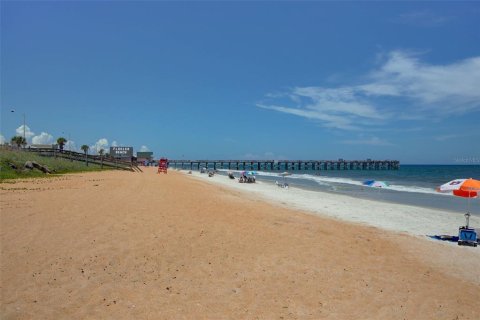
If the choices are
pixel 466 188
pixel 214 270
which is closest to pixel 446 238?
pixel 466 188

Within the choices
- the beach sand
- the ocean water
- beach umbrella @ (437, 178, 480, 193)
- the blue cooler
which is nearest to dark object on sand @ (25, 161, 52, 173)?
the beach sand

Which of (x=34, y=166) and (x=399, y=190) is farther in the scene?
(x=399, y=190)

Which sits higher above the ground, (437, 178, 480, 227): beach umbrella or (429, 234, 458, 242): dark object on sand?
(437, 178, 480, 227): beach umbrella

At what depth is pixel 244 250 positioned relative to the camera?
26.7 ft

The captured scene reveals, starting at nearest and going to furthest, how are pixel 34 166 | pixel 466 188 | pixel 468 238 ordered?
pixel 468 238
pixel 466 188
pixel 34 166

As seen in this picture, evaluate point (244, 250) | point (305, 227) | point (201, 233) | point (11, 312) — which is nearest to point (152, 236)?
point (201, 233)

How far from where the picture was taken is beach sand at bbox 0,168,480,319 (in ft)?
16.9

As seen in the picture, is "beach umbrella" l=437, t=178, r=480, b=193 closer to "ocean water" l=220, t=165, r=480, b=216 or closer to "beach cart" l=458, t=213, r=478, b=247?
"ocean water" l=220, t=165, r=480, b=216

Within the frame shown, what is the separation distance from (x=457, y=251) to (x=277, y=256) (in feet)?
17.9

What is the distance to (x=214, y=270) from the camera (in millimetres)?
6730

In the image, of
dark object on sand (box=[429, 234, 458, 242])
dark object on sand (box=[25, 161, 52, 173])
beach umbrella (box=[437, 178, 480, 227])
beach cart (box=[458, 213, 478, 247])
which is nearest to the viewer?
beach cart (box=[458, 213, 478, 247])

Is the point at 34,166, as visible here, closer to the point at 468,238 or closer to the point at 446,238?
the point at 446,238

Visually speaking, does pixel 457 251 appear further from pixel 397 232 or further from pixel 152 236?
pixel 152 236

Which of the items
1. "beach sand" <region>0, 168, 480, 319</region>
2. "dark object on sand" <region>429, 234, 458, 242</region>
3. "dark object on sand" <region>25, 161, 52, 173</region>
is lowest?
"dark object on sand" <region>429, 234, 458, 242</region>
